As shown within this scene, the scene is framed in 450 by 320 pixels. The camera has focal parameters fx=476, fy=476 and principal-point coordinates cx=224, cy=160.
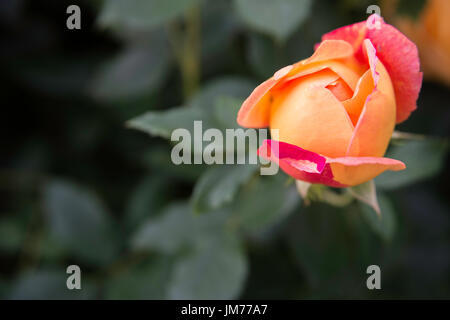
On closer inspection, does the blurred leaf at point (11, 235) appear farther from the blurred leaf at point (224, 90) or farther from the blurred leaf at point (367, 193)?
the blurred leaf at point (367, 193)

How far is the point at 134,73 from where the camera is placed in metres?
0.94

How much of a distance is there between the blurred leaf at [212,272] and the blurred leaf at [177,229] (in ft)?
0.09

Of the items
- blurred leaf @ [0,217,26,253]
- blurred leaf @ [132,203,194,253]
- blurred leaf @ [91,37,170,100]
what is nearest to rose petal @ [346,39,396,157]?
blurred leaf @ [132,203,194,253]

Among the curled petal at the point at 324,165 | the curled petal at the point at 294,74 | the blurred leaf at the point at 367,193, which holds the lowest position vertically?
the blurred leaf at the point at 367,193

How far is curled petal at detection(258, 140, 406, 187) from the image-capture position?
361 millimetres

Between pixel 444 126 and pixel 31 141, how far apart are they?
0.87 meters

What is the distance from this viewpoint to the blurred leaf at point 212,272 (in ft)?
2.15

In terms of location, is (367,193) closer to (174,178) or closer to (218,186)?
(218,186)

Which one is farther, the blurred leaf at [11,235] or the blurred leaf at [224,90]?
the blurred leaf at [11,235]

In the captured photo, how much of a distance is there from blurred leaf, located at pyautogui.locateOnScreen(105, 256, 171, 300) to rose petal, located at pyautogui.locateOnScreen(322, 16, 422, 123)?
506 mm

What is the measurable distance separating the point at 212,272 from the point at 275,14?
14.5 inches

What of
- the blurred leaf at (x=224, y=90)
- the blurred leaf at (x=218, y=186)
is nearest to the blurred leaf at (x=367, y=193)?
the blurred leaf at (x=218, y=186)

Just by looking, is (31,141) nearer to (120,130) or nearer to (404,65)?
(120,130)

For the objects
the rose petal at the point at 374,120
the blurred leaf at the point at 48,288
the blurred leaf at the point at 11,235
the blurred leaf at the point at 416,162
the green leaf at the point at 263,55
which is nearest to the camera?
the rose petal at the point at 374,120
